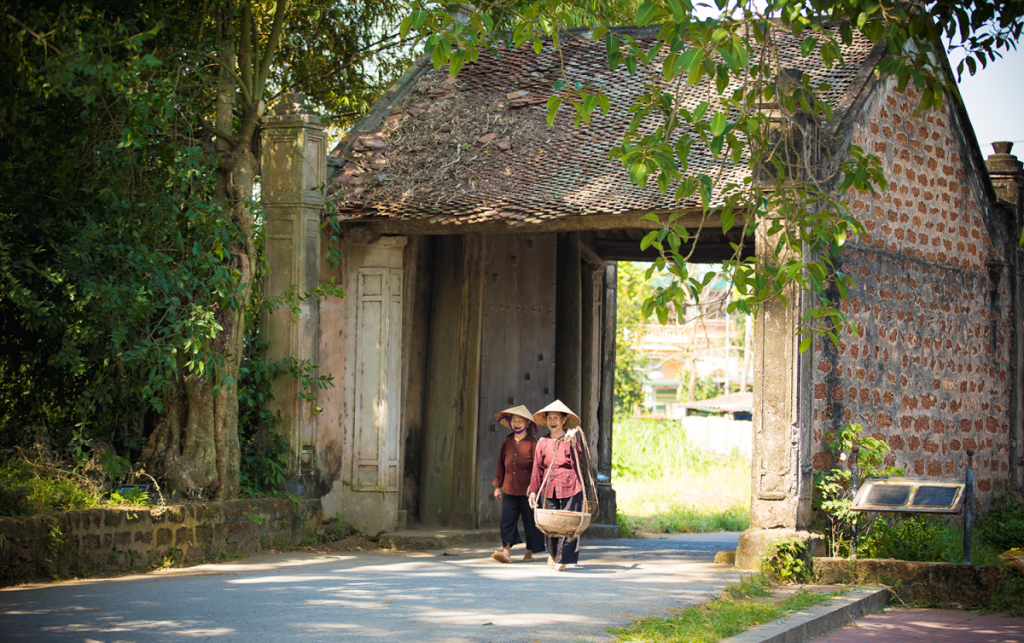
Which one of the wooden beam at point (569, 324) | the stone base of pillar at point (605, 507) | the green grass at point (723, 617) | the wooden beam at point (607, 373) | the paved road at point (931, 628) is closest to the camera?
the green grass at point (723, 617)

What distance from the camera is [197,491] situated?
29.2 ft

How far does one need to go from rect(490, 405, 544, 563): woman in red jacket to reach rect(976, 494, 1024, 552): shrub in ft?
16.4

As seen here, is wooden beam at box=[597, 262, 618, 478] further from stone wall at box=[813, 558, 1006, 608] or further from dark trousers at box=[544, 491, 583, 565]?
stone wall at box=[813, 558, 1006, 608]

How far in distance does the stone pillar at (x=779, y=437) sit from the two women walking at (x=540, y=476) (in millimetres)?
1572

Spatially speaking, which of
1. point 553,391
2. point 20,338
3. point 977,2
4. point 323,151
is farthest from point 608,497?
point 977,2

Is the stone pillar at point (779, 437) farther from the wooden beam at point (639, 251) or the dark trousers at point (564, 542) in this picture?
the wooden beam at point (639, 251)

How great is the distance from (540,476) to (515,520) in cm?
73

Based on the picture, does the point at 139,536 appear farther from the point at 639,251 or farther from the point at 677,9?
the point at 639,251

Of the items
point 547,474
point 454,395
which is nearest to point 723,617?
point 547,474

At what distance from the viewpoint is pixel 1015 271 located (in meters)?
12.3

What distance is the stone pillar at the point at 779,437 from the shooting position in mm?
8758

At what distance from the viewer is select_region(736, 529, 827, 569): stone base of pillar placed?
8.55m

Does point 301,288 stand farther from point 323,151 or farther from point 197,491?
point 197,491

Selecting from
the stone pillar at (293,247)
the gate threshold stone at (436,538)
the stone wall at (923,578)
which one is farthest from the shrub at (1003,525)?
the stone pillar at (293,247)
